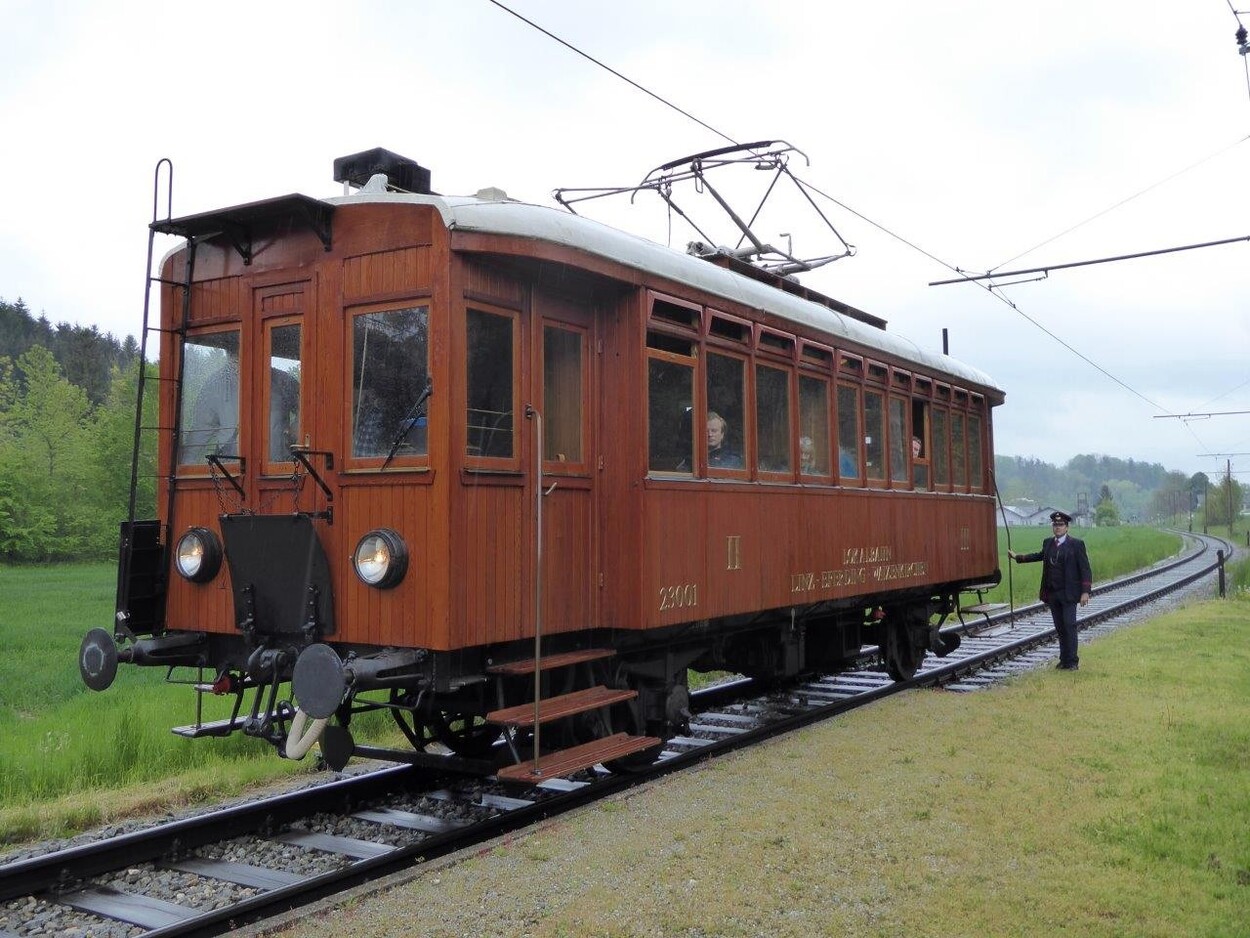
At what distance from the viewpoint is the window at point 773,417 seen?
7.73 m

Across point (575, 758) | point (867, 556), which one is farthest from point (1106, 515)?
point (575, 758)

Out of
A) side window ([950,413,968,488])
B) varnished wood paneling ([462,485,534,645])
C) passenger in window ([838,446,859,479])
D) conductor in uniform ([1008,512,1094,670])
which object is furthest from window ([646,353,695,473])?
conductor in uniform ([1008,512,1094,670])

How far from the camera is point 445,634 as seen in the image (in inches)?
210

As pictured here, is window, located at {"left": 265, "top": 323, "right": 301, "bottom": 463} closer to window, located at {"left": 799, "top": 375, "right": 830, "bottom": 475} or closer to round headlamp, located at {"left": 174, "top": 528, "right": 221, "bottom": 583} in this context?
round headlamp, located at {"left": 174, "top": 528, "right": 221, "bottom": 583}

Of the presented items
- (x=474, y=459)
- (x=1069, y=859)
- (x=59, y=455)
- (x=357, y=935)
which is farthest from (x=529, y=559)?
(x=59, y=455)

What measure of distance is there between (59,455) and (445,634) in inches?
1244

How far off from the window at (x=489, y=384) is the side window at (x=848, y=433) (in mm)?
3933

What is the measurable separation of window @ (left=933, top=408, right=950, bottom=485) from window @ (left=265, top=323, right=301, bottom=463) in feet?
23.5

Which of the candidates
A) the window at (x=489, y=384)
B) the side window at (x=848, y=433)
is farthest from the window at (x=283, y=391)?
the side window at (x=848, y=433)

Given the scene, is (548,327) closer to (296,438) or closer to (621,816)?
(296,438)

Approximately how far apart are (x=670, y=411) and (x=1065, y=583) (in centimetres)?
669

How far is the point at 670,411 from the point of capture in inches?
265

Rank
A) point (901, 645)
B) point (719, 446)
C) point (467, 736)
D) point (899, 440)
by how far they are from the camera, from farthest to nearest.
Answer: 1. point (901, 645)
2. point (899, 440)
3. point (719, 446)
4. point (467, 736)

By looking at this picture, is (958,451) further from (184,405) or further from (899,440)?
(184,405)
